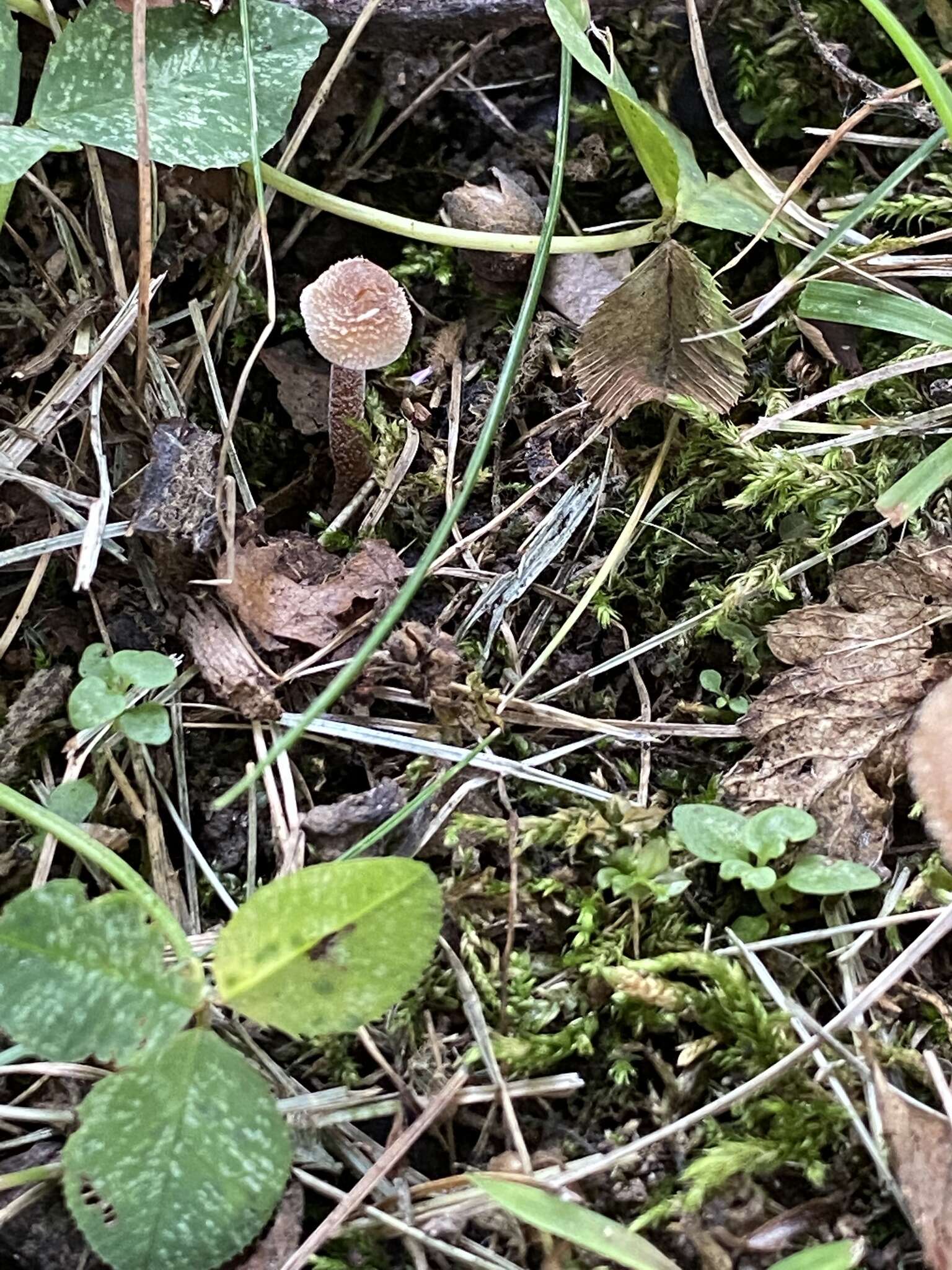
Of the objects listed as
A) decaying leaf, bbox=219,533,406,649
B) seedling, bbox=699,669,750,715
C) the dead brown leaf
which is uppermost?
decaying leaf, bbox=219,533,406,649

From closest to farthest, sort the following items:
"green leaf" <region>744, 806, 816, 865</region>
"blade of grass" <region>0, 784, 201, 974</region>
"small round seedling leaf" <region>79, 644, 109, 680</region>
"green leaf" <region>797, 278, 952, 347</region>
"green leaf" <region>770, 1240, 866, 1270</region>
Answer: "green leaf" <region>770, 1240, 866, 1270</region> < "blade of grass" <region>0, 784, 201, 974</region> < "green leaf" <region>744, 806, 816, 865</region> < "small round seedling leaf" <region>79, 644, 109, 680</region> < "green leaf" <region>797, 278, 952, 347</region>

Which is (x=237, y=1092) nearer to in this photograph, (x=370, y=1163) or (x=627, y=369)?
(x=370, y=1163)

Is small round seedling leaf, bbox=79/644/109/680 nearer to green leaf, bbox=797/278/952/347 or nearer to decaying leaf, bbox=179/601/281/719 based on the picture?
A: decaying leaf, bbox=179/601/281/719

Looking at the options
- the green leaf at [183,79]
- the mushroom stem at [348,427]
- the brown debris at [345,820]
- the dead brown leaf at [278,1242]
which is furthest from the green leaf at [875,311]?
the dead brown leaf at [278,1242]

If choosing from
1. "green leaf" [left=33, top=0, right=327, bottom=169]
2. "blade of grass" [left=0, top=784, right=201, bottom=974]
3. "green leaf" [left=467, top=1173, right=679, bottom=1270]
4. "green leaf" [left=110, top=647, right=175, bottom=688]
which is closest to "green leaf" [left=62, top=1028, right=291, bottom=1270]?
"blade of grass" [left=0, top=784, right=201, bottom=974]

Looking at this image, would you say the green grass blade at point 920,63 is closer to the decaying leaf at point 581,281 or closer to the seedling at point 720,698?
the decaying leaf at point 581,281


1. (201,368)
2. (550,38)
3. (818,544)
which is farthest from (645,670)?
(550,38)
